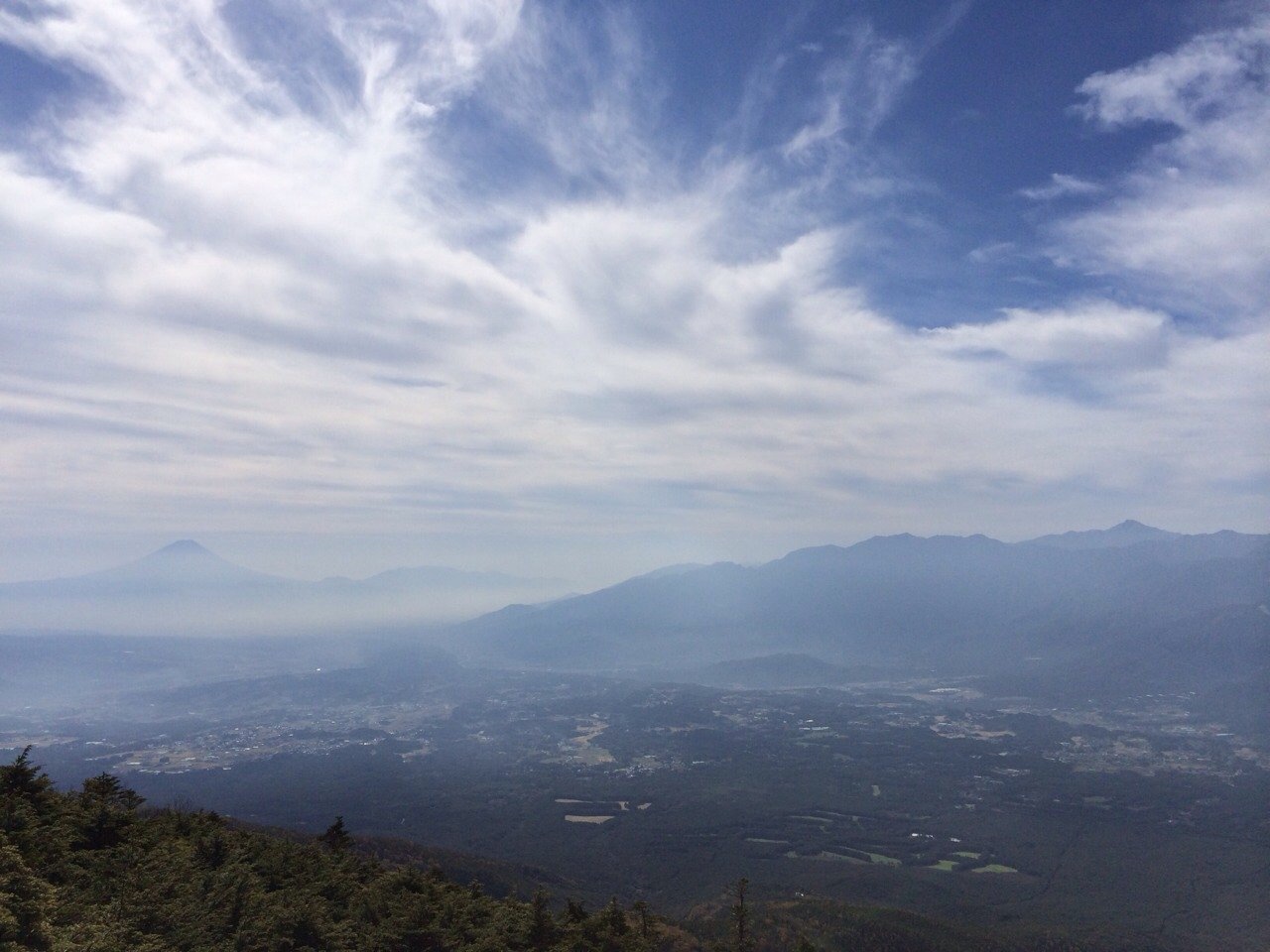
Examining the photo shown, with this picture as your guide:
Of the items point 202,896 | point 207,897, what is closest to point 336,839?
point 202,896

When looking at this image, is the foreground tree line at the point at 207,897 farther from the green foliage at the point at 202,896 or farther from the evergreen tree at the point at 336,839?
the evergreen tree at the point at 336,839

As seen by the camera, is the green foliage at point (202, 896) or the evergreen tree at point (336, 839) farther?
the evergreen tree at point (336, 839)

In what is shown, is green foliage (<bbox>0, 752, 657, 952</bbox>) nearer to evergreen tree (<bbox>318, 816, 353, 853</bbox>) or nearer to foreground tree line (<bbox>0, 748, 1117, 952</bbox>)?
foreground tree line (<bbox>0, 748, 1117, 952</bbox>)

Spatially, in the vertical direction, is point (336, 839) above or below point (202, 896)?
below

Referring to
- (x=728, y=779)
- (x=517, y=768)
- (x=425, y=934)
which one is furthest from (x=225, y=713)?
(x=425, y=934)

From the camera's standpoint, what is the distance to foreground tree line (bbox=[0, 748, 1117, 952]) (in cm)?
1614

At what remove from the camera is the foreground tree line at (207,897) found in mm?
16141

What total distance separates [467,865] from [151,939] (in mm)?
50726

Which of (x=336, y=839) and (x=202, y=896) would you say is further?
(x=336, y=839)

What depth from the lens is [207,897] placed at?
19.6 metres

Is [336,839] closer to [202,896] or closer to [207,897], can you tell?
[202,896]

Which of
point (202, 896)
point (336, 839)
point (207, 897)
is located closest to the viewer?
point (207, 897)

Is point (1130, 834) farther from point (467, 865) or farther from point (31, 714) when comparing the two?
point (31, 714)

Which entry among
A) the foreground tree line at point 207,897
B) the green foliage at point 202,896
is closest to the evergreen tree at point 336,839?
the foreground tree line at point 207,897
